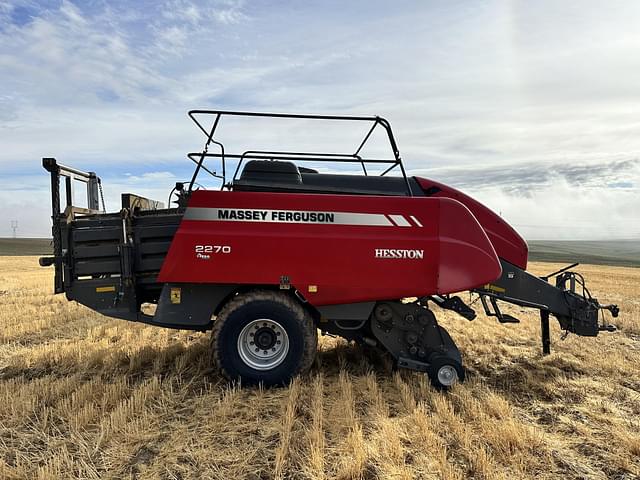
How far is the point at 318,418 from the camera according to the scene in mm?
3918

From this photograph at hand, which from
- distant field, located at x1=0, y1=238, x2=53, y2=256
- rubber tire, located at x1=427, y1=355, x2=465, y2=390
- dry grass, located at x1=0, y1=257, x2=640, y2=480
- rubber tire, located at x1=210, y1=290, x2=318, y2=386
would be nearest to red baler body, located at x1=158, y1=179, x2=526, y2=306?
rubber tire, located at x1=210, y1=290, x2=318, y2=386

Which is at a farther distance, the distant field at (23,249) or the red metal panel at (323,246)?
the distant field at (23,249)

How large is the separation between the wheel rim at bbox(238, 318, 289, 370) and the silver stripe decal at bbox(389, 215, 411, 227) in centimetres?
168

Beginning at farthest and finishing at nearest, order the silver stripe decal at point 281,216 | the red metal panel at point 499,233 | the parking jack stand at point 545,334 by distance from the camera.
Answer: the parking jack stand at point 545,334, the red metal panel at point 499,233, the silver stripe decal at point 281,216

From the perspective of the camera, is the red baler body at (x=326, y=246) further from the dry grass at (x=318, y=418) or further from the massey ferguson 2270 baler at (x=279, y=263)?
the dry grass at (x=318, y=418)

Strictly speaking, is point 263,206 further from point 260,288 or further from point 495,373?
point 495,373

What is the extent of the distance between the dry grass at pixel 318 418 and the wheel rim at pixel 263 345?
34 centimetres

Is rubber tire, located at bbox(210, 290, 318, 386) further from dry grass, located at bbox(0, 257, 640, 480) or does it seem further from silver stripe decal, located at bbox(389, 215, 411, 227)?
silver stripe decal, located at bbox(389, 215, 411, 227)

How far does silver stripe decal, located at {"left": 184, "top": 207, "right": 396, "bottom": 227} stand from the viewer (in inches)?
188

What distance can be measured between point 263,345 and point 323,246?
1268mm

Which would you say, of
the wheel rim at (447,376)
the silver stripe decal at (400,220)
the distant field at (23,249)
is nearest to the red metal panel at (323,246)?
Answer: the silver stripe decal at (400,220)

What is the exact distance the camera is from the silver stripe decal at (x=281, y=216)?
15.7ft

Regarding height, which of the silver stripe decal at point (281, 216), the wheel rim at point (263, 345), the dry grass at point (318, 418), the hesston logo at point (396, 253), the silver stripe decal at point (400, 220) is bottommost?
the dry grass at point (318, 418)

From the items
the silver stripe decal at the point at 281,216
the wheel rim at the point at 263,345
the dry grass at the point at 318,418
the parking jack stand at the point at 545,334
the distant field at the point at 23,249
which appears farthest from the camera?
the distant field at the point at 23,249
